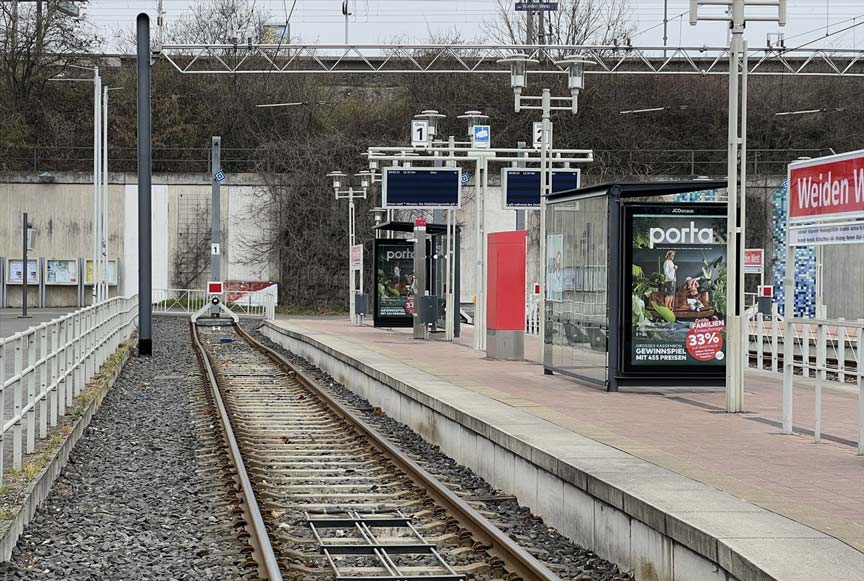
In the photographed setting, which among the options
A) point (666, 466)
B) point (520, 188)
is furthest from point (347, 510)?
point (520, 188)

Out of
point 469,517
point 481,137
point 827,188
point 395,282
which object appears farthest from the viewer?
point 395,282

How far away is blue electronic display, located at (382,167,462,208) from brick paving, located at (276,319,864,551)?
9775 millimetres

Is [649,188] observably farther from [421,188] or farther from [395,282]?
[395,282]

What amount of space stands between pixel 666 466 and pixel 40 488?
4799mm

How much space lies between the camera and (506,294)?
76.8 feet

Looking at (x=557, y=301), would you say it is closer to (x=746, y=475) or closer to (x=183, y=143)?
(x=746, y=475)

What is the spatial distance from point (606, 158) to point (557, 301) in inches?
1959

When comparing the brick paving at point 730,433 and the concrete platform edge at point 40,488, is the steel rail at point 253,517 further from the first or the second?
the brick paving at point 730,433

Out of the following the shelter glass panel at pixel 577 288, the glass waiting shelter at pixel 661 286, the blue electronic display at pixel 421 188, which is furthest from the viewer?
the blue electronic display at pixel 421 188

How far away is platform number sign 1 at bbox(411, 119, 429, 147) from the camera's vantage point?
31781 mm

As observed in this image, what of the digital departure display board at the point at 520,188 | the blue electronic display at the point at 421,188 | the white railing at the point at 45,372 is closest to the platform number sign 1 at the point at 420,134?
the blue electronic display at the point at 421,188

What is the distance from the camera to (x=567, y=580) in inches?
324

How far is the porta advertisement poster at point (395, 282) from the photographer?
37.7 m

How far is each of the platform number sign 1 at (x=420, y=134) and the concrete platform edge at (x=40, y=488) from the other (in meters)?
15.7
